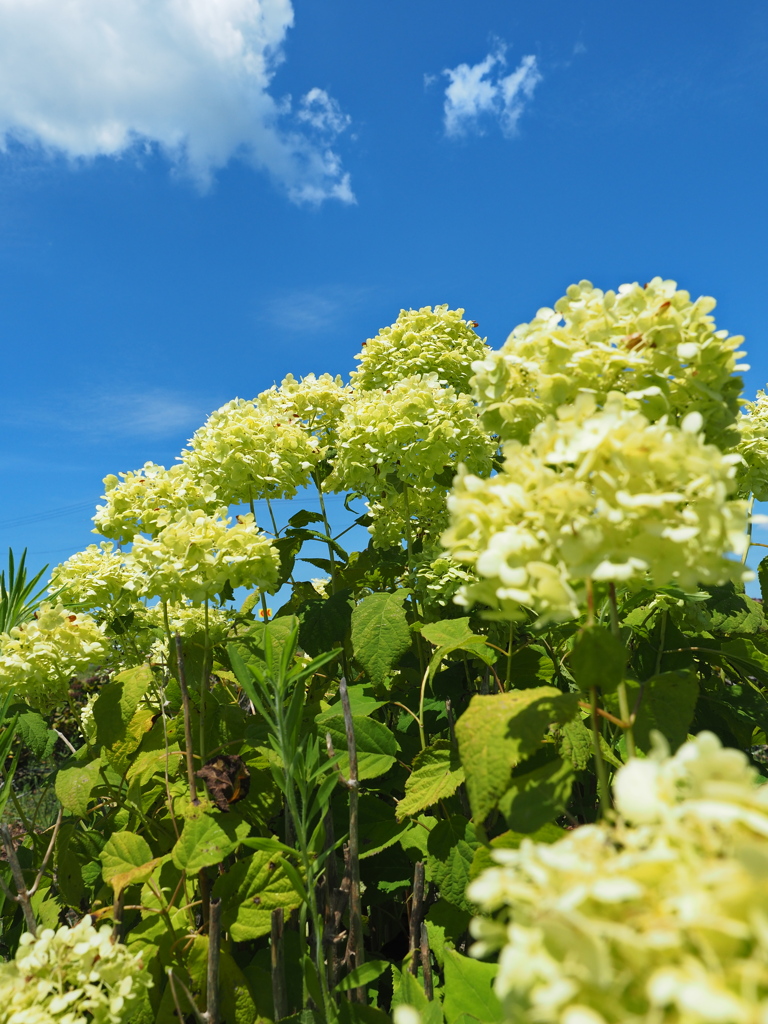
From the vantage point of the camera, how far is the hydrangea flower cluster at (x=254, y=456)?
292 centimetres

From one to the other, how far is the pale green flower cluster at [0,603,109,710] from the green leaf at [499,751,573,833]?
6.90ft

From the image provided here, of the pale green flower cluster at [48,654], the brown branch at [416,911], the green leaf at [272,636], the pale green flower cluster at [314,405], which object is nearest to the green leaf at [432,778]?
the brown branch at [416,911]

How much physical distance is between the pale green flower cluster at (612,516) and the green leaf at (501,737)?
0.72ft

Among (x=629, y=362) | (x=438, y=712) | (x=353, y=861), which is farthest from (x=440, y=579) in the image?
(x=629, y=362)

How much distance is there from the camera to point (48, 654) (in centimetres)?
264

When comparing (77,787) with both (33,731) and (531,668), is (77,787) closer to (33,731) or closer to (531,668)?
(33,731)

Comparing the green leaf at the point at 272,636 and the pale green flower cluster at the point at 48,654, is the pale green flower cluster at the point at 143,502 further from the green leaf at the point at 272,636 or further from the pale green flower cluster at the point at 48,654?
the green leaf at the point at 272,636

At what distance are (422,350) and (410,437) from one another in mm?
1001

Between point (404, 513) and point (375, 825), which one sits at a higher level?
point (404, 513)

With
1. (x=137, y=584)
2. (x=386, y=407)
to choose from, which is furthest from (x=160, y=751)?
(x=386, y=407)

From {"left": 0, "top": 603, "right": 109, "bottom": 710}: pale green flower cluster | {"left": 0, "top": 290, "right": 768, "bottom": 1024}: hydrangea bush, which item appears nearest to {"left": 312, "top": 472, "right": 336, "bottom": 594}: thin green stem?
{"left": 0, "top": 290, "right": 768, "bottom": 1024}: hydrangea bush

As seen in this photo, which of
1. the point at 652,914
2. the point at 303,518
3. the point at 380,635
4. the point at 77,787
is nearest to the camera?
the point at 652,914

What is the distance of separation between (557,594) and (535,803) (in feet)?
1.21

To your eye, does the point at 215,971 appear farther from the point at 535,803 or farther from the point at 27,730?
the point at 27,730
